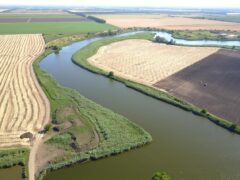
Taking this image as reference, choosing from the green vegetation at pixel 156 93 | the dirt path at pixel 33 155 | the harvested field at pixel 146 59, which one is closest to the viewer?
the dirt path at pixel 33 155

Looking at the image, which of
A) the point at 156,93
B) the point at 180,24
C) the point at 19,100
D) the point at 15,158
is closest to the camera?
the point at 15,158

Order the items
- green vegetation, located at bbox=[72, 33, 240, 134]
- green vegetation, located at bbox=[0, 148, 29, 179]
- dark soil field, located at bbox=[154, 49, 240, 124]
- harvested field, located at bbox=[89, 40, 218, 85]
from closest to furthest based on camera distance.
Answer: green vegetation, located at bbox=[0, 148, 29, 179] → green vegetation, located at bbox=[72, 33, 240, 134] → dark soil field, located at bbox=[154, 49, 240, 124] → harvested field, located at bbox=[89, 40, 218, 85]

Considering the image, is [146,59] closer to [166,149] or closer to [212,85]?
[212,85]

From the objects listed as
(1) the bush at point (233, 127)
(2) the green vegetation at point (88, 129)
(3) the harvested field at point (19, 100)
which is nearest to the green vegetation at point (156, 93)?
(1) the bush at point (233, 127)

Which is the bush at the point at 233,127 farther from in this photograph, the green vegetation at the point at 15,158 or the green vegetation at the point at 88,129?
the green vegetation at the point at 15,158

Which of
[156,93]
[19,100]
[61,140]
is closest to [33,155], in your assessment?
[61,140]

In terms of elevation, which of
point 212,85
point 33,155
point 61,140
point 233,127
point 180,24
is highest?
point 180,24

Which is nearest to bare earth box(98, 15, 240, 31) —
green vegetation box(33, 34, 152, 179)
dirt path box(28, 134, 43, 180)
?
green vegetation box(33, 34, 152, 179)

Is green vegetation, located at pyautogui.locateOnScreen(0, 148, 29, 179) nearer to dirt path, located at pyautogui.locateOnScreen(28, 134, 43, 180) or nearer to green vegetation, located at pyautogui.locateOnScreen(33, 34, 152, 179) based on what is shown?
dirt path, located at pyautogui.locateOnScreen(28, 134, 43, 180)
